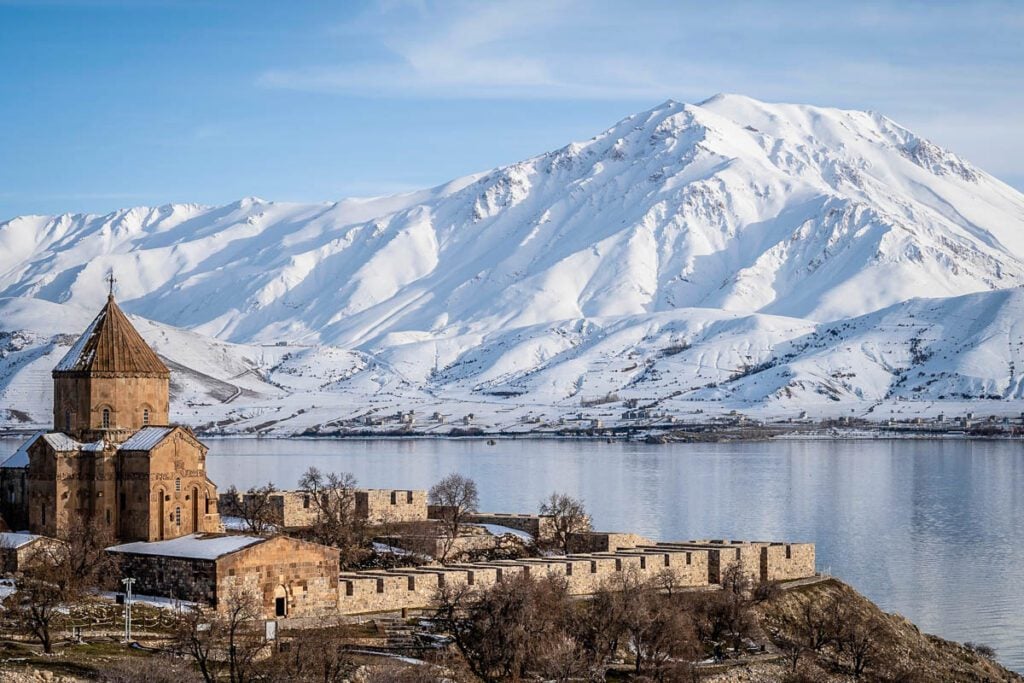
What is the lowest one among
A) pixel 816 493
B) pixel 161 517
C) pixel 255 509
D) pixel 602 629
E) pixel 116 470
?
pixel 816 493

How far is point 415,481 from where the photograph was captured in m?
110

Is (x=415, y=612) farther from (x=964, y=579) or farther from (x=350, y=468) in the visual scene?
(x=350, y=468)

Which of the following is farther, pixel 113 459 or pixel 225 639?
pixel 113 459

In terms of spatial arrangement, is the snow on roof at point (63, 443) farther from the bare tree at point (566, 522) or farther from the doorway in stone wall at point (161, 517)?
the bare tree at point (566, 522)

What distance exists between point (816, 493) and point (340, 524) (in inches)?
2365

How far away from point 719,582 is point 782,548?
149 inches

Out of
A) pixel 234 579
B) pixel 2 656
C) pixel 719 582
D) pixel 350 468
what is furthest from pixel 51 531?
pixel 350 468

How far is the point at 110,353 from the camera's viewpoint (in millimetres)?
46562

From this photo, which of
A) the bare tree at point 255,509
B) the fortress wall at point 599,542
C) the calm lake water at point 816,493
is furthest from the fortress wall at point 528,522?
the calm lake water at point 816,493

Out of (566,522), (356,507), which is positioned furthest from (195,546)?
(566,522)

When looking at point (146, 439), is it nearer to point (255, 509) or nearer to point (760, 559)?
point (255, 509)

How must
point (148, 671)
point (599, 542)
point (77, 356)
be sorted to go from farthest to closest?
point (599, 542), point (77, 356), point (148, 671)

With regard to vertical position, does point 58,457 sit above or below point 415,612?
above

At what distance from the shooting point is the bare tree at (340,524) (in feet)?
158
